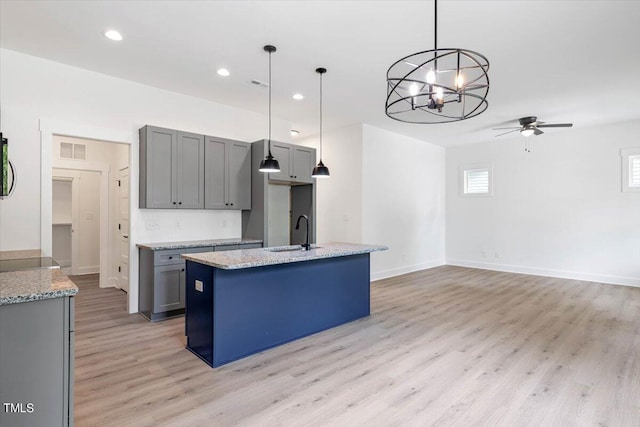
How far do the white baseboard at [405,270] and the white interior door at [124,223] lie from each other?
4.11m

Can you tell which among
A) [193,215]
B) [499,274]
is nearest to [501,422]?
[193,215]

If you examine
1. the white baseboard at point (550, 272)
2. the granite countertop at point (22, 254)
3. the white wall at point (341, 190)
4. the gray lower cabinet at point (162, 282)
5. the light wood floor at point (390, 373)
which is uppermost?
the white wall at point (341, 190)

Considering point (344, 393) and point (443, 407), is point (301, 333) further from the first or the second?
point (443, 407)

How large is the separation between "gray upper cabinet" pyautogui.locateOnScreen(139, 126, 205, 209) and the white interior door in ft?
3.04

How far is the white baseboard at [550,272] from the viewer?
19.7ft

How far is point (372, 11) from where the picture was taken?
2736 mm

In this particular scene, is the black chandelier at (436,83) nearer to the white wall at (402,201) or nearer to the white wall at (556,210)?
Answer: the white wall at (402,201)

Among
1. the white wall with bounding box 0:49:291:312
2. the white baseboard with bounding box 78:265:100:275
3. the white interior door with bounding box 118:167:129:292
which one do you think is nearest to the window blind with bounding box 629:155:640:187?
the white wall with bounding box 0:49:291:312

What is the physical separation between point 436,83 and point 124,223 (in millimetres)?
4896

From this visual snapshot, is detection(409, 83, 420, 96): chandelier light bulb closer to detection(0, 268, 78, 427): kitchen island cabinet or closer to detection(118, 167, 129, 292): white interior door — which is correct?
detection(0, 268, 78, 427): kitchen island cabinet

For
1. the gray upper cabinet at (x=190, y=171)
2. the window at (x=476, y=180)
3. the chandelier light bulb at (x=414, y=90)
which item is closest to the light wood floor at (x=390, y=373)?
the gray upper cabinet at (x=190, y=171)

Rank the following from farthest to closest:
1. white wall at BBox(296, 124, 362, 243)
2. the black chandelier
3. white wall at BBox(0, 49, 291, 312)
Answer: white wall at BBox(296, 124, 362, 243)
white wall at BBox(0, 49, 291, 312)
the black chandelier

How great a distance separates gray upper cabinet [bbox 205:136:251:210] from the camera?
465 centimetres

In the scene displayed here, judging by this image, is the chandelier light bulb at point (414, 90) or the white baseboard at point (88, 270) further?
the white baseboard at point (88, 270)
